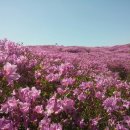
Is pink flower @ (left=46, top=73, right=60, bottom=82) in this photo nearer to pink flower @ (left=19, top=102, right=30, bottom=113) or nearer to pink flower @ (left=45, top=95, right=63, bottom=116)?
pink flower @ (left=45, top=95, right=63, bottom=116)

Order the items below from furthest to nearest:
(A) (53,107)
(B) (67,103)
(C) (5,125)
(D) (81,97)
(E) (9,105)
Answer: (D) (81,97), (B) (67,103), (A) (53,107), (E) (9,105), (C) (5,125)

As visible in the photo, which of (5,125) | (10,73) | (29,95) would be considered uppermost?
(10,73)

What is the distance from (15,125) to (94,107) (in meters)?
1.77

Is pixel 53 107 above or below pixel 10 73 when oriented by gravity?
below

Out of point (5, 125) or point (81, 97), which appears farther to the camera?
point (81, 97)

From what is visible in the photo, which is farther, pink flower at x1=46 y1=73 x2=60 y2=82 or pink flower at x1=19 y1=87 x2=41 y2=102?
pink flower at x1=46 y1=73 x2=60 y2=82

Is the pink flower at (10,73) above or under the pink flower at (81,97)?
above

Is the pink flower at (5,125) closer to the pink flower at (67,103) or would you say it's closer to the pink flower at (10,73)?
the pink flower at (10,73)

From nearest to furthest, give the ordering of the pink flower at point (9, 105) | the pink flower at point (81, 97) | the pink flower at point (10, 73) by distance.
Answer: the pink flower at point (9, 105), the pink flower at point (10, 73), the pink flower at point (81, 97)

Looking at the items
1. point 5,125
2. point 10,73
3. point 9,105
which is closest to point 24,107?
point 9,105

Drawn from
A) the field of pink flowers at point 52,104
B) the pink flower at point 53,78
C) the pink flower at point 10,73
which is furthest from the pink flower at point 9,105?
the pink flower at point 53,78

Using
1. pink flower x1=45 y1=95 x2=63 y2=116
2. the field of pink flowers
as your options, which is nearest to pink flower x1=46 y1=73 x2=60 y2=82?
the field of pink flowers

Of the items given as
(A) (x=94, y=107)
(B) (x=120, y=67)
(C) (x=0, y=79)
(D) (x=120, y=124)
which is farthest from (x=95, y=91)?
(B) (x=120, y=67)

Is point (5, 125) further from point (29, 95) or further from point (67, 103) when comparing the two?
point (67, 103)
